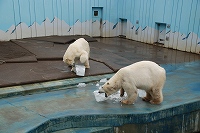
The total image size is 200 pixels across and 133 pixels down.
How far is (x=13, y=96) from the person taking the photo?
4848 mm

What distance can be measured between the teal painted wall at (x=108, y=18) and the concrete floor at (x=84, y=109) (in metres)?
3.55

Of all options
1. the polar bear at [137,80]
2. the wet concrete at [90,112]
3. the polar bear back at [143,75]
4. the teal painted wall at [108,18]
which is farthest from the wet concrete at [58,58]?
the polar bear back at [143,75]

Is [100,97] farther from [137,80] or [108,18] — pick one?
[108,18]

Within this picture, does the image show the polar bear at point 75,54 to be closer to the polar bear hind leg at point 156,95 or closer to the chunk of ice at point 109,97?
the chunk of ice at point 109,97

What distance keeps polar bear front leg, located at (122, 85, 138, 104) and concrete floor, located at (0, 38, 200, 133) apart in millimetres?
95

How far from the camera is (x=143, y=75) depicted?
428 cm

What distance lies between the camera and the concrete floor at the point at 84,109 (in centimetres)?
386

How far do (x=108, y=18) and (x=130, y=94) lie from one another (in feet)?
26.3

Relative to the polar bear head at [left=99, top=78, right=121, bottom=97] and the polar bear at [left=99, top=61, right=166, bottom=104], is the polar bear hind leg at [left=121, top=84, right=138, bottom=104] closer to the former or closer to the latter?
the polar bear at [left=99, top=61, right=166, bottom=104]

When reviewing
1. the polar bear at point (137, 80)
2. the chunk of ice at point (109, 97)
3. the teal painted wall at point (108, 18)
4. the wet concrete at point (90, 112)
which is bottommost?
the wet concrete at point (90, 112)

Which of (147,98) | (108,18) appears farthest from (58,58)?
(108,18)

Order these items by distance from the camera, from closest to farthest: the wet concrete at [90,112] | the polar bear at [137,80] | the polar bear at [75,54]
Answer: the wet concrete at [90,112] → the polar bear at [137,80] → the polar bear at [75,54]

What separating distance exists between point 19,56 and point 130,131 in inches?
170

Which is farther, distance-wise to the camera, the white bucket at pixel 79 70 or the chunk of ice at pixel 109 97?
the white bucket at pixel 79 70
